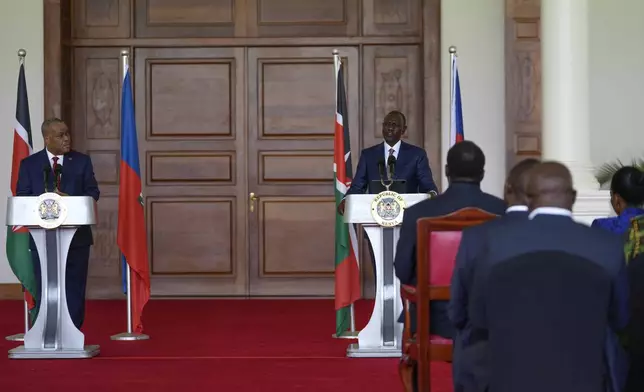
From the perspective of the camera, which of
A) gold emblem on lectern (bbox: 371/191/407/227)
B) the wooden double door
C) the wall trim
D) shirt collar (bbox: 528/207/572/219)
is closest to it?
shirt collar (bbox: 528/207/572/219)

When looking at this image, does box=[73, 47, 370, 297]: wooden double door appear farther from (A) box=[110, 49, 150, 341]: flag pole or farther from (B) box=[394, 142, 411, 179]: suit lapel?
(B) box=[394, 142, 411, 179]: suit lapel

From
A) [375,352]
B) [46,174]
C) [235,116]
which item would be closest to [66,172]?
[46,174]

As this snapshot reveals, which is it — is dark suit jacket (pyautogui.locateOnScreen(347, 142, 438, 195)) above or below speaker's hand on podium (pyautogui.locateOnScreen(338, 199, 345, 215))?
above

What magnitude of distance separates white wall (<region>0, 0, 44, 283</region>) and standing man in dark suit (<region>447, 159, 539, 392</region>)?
7.35m

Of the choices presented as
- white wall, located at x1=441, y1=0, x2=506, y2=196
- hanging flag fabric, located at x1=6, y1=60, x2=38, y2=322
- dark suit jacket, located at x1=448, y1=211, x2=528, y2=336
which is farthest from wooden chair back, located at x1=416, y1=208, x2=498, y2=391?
white wall, located at x1=441, y1=0, x2=506, y2=196

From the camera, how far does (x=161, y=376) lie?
6.61m

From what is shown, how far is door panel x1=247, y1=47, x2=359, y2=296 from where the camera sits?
11023 millimetres

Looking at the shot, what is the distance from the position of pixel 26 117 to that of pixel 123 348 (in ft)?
6.76

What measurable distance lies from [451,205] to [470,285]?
119 centimetres

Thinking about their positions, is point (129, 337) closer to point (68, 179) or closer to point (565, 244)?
point (68, 179)

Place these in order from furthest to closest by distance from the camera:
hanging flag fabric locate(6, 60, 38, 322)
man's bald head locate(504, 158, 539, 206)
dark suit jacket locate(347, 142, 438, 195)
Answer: dark suit jacket locate(347, 142, 438, 195) < hanging flag fabric locate(6, 60, 38, 322) < man's bald head locate(504, 158, 539, 206)

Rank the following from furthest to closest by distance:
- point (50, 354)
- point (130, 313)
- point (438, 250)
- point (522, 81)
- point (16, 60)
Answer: point (16, 60)
point (522, 81)
point (130, 313)
point (50, 354)
point (438, 250)

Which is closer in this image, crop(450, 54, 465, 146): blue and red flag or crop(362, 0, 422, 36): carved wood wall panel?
crop(450, 54, 465, 146): blue and red flag

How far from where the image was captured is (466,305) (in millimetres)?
4055
